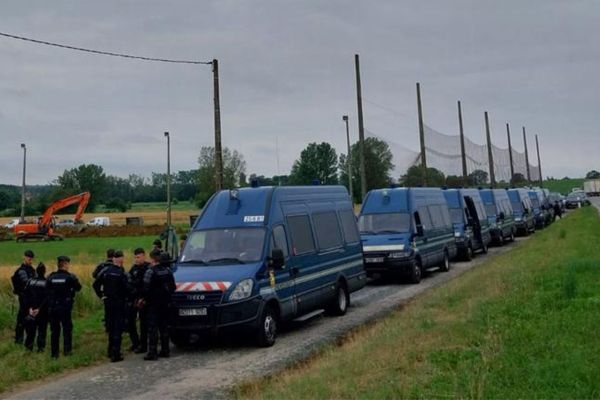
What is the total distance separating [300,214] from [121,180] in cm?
12629

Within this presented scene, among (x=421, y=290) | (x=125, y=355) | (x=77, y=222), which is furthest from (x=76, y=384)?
(x=77, y=222)

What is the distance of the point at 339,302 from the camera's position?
45.4 ft

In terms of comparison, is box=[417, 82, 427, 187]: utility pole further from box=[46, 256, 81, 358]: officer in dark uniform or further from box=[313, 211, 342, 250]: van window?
box=[46, 256, 81, 358]: officer in dark uniform

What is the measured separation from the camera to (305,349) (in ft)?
34.6

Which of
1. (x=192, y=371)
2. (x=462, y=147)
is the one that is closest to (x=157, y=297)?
(x=192, y=371)

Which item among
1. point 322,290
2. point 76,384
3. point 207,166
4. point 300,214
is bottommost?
point 76,384

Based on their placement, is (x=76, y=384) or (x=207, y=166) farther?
(x=207, y=166)

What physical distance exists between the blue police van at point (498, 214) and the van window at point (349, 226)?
16142 mm

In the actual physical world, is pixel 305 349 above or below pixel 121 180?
below

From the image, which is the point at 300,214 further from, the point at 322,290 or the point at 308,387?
the point at 308,387

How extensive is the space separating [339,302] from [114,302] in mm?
4945

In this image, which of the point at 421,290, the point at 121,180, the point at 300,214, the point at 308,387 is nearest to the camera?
the point at 308,387

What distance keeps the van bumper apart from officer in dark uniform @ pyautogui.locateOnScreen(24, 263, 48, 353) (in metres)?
2.41

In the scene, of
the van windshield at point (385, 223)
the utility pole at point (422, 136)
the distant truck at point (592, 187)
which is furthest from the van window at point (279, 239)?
the distant truck at point (592, 187)
